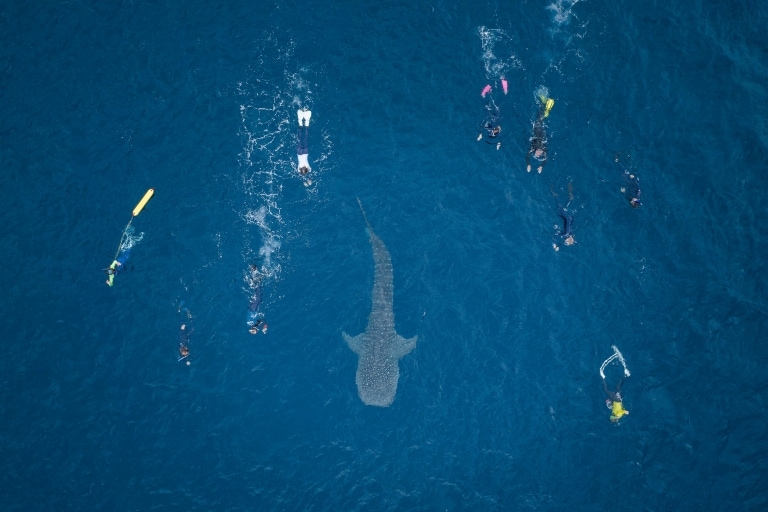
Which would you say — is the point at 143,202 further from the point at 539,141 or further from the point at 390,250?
the point at 539,141

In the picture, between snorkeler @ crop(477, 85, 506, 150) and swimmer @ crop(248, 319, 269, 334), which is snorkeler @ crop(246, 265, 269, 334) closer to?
swimmer @ crop(248, 319, 269, 334)

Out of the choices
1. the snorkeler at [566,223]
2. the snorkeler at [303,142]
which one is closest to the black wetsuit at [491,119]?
the snorkeler at [566,223]

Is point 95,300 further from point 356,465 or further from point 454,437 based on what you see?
point 454,437

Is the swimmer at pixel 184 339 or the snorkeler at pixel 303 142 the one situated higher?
the snorkeler at pixel 303 142

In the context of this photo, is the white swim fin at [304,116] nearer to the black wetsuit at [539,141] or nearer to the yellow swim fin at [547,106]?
the black wetsuit at [539,141]

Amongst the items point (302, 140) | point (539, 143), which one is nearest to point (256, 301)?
point (302, 140)

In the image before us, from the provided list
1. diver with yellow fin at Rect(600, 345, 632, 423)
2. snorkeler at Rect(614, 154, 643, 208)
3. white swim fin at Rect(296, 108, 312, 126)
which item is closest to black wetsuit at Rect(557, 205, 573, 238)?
snorkeler at Rect(614, 154, 643, 208)

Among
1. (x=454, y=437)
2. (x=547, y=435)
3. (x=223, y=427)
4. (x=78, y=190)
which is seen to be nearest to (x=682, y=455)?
(x=547, y=435)

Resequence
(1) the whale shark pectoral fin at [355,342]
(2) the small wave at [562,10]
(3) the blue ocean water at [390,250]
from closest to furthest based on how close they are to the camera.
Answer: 1. (3) the blue ocean water at [390,250]
2. (1) the whale shark pectoral fin at [355,342]
3. (2) the small wave at [562,10]
